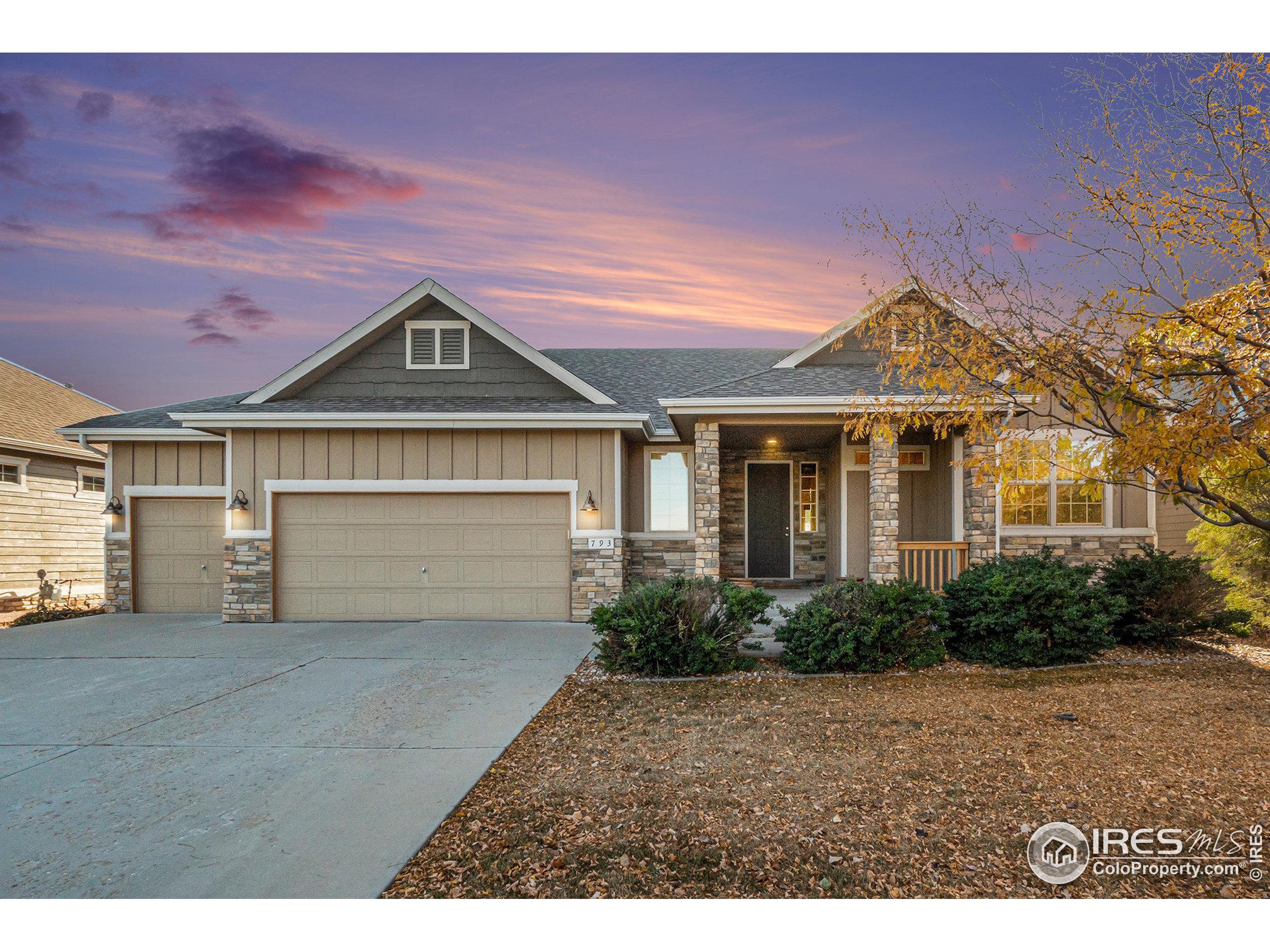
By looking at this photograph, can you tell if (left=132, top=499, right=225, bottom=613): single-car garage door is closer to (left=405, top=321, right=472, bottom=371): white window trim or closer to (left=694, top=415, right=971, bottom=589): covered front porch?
(left=405, top=321, right=472, bottom=371): white window trim

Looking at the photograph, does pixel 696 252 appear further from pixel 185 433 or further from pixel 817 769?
pixel 185 433

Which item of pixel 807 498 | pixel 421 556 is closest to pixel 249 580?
pixel 421 556

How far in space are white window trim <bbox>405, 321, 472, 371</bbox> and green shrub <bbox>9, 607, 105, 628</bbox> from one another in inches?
269

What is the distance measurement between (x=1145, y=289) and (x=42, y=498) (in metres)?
17.6

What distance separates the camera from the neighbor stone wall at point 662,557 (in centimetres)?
1034

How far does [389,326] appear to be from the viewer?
993 centimetres

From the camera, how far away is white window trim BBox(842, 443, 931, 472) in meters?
10.7

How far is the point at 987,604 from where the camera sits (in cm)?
648

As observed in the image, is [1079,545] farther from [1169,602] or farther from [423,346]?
[423,346]

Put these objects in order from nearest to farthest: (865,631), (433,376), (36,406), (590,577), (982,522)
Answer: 1. (865,631)
2. (982,522)
3. (590,577)
4. (433,376)
5. (36,406)

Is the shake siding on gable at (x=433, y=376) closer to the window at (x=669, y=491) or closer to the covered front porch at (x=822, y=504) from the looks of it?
the window at (x=669, y=491)

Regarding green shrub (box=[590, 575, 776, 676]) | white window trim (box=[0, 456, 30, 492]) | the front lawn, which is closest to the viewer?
the front lawn

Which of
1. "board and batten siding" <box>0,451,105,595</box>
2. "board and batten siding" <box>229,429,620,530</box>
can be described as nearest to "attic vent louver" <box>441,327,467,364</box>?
"board and batten siding" <box>229,429,620,530</box>

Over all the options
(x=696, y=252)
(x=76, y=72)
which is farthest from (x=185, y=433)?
(x=696, y=252)
